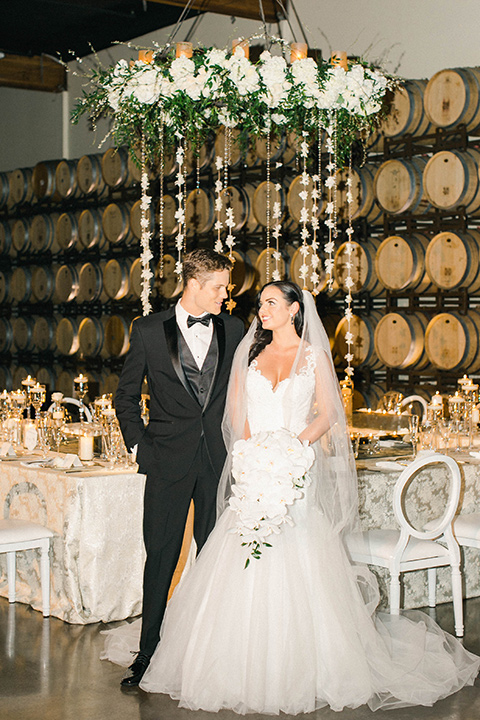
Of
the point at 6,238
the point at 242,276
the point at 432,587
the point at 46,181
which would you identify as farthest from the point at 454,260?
the point at 6,238

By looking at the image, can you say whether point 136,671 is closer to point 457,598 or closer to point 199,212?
point 457,598

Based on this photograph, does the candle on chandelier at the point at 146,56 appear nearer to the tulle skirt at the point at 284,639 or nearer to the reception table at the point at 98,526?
the reception table at the point at 98,526

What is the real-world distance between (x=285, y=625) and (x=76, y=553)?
4.35ft

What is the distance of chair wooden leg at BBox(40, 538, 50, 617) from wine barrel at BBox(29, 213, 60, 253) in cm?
687

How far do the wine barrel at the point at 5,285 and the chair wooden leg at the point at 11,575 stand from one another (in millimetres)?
7381

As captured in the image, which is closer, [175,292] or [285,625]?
[285,625]

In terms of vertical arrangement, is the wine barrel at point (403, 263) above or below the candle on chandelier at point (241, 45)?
below

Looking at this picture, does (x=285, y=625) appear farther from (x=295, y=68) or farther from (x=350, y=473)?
(x=295, y=68)

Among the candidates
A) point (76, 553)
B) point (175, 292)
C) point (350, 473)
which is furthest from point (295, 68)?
point (175, 292)

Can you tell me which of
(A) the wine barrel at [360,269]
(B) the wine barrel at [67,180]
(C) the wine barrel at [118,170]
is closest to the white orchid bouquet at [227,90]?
(A) the wine barrel at [360,269]

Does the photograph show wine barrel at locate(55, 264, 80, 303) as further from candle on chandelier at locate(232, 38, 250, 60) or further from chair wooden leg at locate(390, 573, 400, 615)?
chair wooden leg at locate(390, 573, 400, 615)

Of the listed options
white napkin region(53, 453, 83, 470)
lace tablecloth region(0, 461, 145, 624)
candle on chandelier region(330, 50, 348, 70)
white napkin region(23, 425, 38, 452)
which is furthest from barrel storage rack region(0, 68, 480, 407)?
lace tablecloth region(0, 461, 145, 624)

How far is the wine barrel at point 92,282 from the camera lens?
1019 centimetres

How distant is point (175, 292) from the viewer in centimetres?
905
